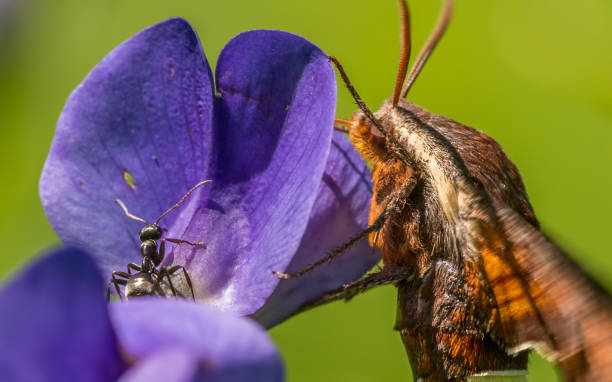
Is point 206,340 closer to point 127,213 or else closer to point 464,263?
point 127,213

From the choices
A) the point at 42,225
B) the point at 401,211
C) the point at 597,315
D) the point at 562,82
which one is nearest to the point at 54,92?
the point at 42,225

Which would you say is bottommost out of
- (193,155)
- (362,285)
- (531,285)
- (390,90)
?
(390,90)

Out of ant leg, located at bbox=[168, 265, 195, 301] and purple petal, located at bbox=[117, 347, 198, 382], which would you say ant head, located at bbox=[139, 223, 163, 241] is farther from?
purple petal, located at bbox=[117, 347, 198, 382]

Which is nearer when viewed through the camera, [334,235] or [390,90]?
[334,235]

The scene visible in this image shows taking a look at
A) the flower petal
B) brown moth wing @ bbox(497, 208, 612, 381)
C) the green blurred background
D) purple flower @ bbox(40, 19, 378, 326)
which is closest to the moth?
brown moth wing @ bbox(497, 208, 612, 381)

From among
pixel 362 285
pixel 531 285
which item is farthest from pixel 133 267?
pixel 531 285

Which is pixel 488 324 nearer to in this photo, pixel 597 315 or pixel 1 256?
pixel 597 315
